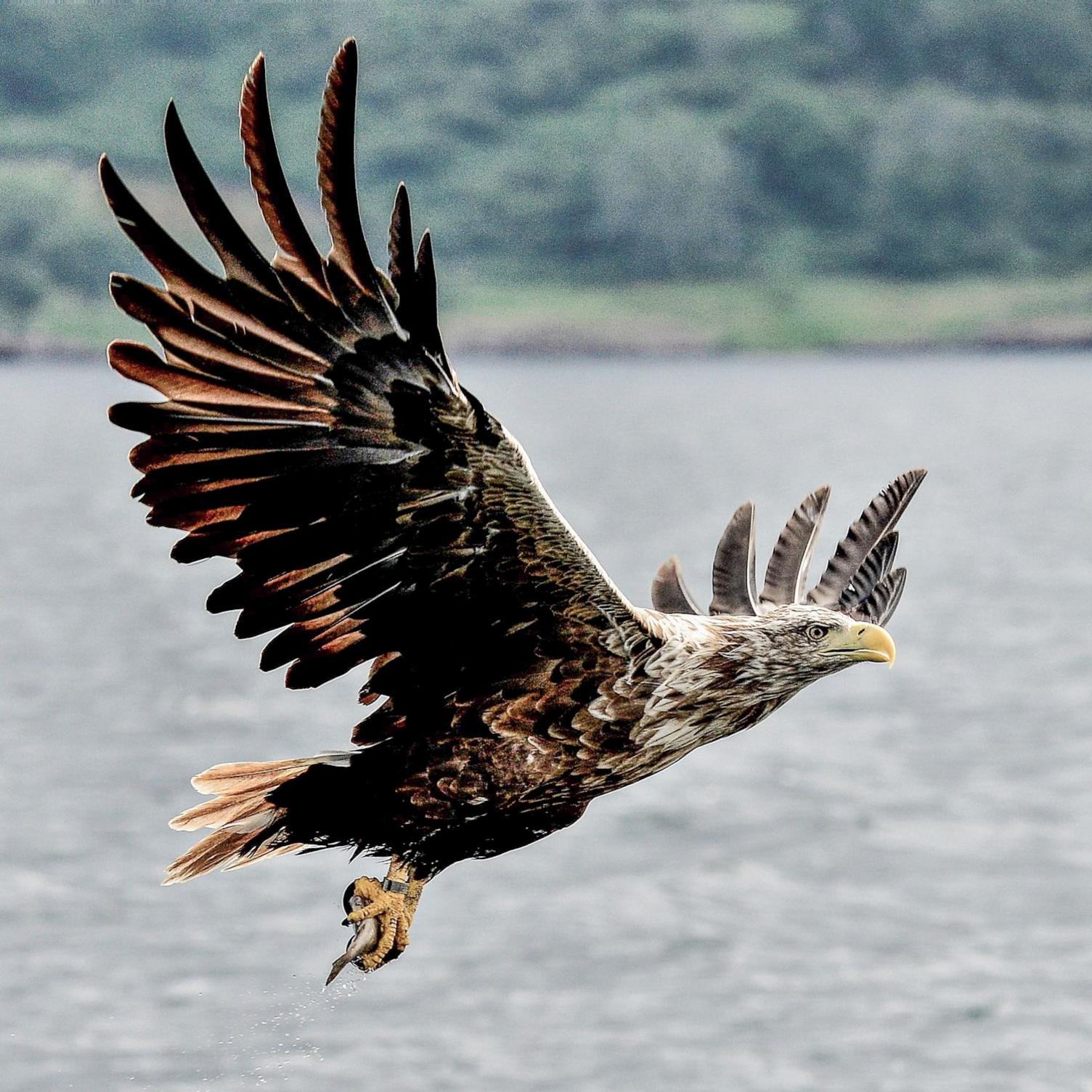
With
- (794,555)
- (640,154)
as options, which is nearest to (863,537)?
(794,555)

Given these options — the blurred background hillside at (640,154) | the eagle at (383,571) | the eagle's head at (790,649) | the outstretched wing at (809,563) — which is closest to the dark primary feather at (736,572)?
the outstretched wing at (809,563)

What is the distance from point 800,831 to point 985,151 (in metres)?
83.4

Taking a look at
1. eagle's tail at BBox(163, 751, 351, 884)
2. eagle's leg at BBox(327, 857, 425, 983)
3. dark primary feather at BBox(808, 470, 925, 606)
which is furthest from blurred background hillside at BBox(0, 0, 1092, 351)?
eagle's leg at BBox(327, 857, 425, 983)

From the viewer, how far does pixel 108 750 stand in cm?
3120

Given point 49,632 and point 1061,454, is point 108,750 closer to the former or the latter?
point 49,632

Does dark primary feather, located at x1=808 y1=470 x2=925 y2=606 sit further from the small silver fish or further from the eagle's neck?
the small silver fish

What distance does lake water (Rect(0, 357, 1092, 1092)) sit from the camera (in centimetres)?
2173

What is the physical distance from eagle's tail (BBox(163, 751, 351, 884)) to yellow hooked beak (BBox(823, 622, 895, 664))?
4.97ft

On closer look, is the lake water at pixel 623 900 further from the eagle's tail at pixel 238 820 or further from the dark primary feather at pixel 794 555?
the eagle's tail at pixel 238 820

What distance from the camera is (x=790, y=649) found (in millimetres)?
5750

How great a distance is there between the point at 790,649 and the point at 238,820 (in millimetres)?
1647

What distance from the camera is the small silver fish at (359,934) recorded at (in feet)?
18.5

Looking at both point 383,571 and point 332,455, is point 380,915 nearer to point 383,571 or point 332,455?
point 383,571

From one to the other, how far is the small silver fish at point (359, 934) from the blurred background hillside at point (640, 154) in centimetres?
7706
